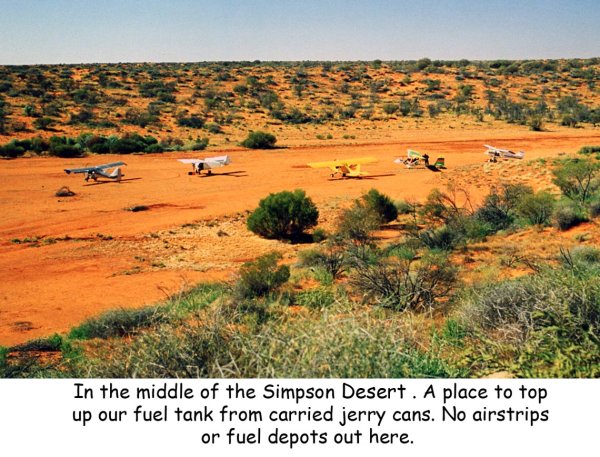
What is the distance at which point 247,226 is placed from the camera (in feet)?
57.9

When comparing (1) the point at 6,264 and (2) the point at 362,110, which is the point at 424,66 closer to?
(2) the point at 362,110

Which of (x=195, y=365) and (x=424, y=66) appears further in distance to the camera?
(x=424, y=66)

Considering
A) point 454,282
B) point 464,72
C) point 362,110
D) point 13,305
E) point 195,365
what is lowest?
point 13,305

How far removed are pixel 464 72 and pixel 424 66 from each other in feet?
22.2

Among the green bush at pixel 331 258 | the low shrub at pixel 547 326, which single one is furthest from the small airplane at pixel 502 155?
Result: the low shrub at pixel 547 326

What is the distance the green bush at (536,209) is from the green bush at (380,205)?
4.28 meters

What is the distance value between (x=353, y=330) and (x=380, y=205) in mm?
13687

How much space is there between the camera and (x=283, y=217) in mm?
16812

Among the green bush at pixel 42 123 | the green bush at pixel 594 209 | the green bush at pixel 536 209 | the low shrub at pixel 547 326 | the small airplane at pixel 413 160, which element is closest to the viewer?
the low shrub at pixel 547 326

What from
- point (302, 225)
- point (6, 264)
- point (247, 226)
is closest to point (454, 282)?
point (302, 225)

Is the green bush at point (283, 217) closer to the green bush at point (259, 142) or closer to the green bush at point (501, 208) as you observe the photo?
the green bush at point (501, 208)

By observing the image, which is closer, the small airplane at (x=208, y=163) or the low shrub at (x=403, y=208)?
the low shrub at (x=403, y=208)

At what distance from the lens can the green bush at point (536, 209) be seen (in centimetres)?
1480

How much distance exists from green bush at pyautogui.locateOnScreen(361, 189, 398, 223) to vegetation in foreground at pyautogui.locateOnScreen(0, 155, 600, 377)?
4.45 meters
